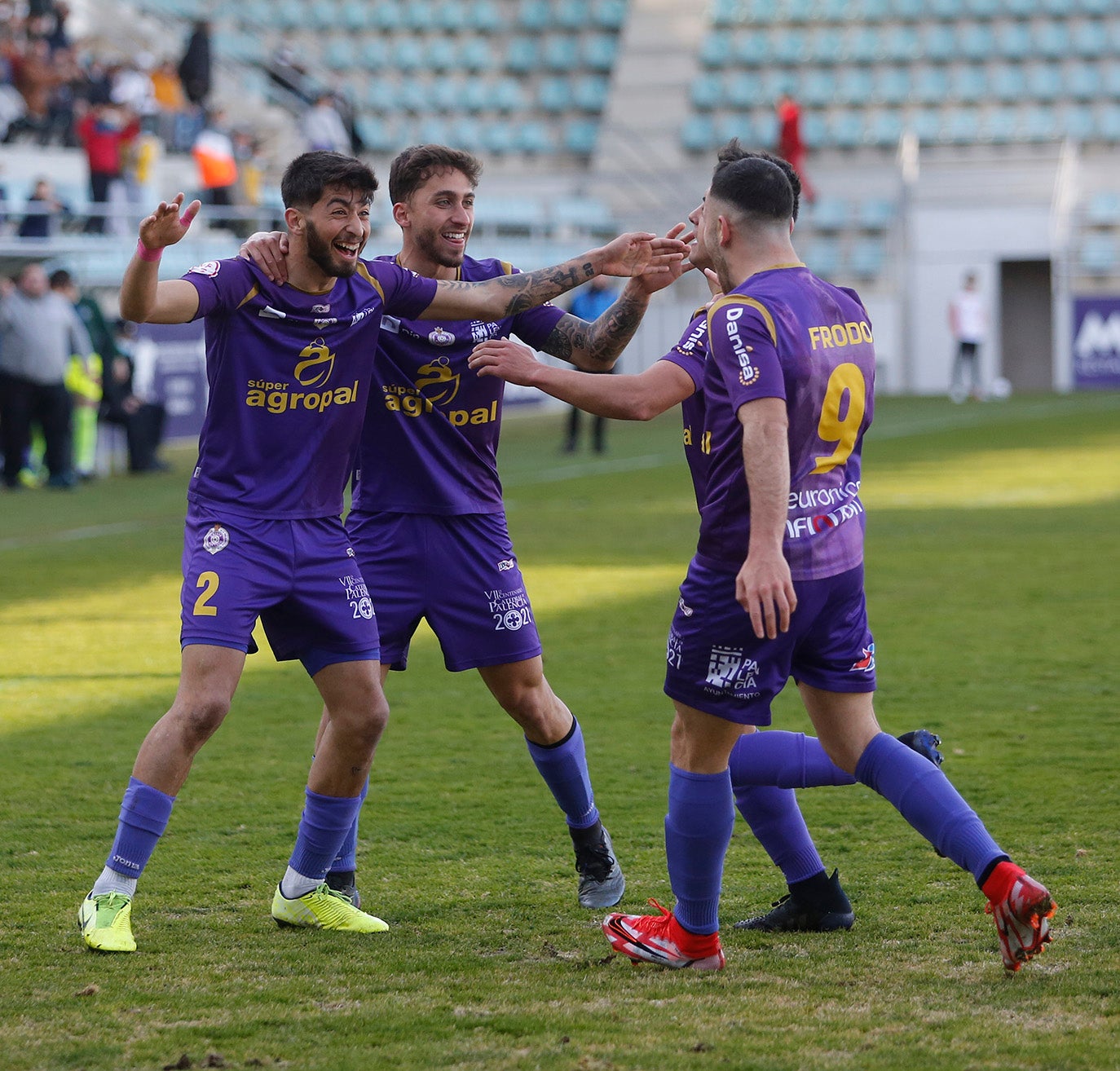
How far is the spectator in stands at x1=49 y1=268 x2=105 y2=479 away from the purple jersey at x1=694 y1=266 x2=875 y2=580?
46.6ft

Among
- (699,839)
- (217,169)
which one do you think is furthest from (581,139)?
(699,839)

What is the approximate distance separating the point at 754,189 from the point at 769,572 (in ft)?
2.88

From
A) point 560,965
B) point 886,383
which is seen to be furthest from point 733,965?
point 886,383

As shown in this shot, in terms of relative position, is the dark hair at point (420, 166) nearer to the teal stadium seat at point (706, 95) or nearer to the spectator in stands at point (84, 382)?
the spectator in stands at point (84, 382)

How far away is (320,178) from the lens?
14.5 ft

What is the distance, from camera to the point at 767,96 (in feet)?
119

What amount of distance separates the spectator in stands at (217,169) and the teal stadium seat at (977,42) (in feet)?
55.4

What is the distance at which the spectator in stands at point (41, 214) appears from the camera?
761 inches

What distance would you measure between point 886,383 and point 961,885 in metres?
29.9

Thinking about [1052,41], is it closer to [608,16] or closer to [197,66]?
[608,16]

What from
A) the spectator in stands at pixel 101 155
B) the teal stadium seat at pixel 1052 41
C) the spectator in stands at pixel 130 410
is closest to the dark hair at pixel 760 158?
the spectator in stands at pixel 130 410

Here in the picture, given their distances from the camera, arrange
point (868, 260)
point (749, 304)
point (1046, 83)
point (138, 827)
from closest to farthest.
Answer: point (749, 304) < point (138, 827) < point (868, 260) < point (1046, 83)

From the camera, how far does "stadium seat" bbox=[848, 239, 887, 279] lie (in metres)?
34.3

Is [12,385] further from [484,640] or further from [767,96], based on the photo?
[767,96]
